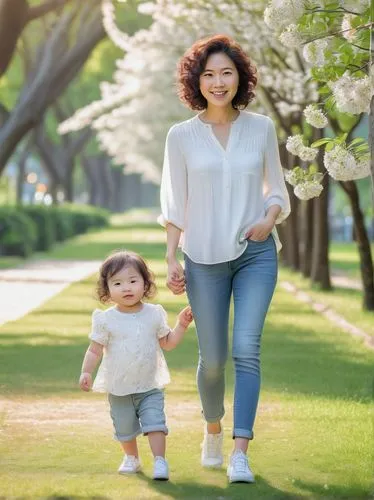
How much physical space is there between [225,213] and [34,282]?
18.8 meters

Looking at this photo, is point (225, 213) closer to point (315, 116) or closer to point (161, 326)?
point (161, 326)

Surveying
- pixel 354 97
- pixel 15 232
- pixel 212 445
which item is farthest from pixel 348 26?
pixel 15 232

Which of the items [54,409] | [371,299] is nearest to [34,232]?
[371,299]

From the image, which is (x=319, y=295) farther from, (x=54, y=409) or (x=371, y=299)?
(x=54, y=409)

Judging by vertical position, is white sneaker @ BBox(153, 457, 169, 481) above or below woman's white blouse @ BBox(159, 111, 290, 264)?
below

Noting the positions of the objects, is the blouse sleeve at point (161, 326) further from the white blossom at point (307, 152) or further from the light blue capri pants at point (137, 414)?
the white blossom at point (307, 152)

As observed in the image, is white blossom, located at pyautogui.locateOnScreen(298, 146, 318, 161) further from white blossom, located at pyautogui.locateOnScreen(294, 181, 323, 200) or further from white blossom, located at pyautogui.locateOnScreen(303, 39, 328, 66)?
white blossom, located at pyautogui.locateOnScreen(303, 39, 328, 66)

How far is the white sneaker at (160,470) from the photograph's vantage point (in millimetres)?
7090

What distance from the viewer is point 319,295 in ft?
72.5

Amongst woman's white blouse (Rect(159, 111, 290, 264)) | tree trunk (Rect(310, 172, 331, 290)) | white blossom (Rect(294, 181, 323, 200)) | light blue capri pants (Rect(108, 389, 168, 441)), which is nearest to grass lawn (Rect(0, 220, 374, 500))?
light blue capri pants (Rect(108, 389, 168, 441))

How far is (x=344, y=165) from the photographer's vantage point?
7.47 m

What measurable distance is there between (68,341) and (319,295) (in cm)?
776

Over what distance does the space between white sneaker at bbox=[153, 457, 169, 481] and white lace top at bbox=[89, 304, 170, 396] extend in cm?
35

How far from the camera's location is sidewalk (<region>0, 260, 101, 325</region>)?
19953 mm
